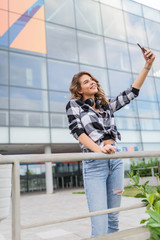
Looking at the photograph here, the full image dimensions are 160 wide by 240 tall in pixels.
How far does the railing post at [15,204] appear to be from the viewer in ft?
3.73

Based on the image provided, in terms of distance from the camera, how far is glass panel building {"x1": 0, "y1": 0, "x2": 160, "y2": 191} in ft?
42.8

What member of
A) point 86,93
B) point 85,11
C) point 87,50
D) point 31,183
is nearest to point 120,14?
point 85,11

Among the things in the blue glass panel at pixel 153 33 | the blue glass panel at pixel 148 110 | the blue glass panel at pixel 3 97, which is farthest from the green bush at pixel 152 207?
the blue glass panel at pixel 153 33

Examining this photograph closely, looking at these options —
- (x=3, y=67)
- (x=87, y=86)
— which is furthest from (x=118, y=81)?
(x=87, y=86)

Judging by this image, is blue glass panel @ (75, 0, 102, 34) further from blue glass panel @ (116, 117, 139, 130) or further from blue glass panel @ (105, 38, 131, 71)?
blue glass panel @ (116, 117, 139, 130)

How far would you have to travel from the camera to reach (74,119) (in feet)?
5.87

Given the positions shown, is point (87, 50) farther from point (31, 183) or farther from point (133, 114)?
point (31, 183)

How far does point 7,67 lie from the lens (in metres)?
13.2

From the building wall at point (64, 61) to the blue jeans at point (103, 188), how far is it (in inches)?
437

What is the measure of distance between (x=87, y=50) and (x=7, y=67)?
6011 millimetres

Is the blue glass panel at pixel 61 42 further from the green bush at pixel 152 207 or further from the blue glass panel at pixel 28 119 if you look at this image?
the green bush at pixel 152 207

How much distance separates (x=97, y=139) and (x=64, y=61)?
1394 cm

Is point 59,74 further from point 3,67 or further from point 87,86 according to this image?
point 87,86

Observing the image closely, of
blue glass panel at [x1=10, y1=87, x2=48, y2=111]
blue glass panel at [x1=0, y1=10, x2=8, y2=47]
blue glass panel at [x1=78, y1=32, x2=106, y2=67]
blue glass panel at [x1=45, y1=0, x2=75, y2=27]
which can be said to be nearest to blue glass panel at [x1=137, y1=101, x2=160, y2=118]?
blue glass panel at [x1=78, y1=32, x2=106, y2=67]
